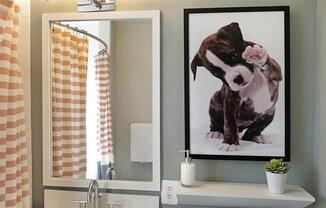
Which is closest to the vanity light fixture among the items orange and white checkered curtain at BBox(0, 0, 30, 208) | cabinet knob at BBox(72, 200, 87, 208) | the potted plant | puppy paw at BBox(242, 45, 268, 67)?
orange and white checkered curtain at BBox(0, 0, 30, 208)

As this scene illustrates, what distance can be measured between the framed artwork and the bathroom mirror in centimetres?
19

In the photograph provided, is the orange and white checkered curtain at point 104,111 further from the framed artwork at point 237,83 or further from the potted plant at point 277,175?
the potted plant at point 277,175

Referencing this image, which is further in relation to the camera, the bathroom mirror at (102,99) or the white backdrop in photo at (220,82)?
the bathroom mirror at (102,99)

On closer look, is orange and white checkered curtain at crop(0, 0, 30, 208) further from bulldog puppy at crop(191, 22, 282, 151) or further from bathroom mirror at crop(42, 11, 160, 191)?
bulldog puppy at crop(191, 22, 282, 151)

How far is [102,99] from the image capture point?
1.75 m

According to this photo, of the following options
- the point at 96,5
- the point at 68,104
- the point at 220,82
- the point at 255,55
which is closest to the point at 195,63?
the point at 220,82

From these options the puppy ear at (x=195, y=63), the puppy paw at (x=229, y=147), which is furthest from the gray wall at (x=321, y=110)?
the puppy ear at (x=195, y=63)

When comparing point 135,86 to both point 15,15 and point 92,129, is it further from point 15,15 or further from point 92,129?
point 15,15

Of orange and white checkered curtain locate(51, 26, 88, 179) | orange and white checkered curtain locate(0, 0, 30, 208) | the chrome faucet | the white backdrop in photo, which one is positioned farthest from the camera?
orange and white checkered curtain locate(51, 26, 88, 179)

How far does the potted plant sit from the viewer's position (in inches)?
58.1

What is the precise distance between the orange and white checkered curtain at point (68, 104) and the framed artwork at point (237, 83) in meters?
0.56

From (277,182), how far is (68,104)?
110 cm

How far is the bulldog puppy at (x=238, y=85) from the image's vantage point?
158cm

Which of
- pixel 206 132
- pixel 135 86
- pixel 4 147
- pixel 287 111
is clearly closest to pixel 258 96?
pixel 287 111
